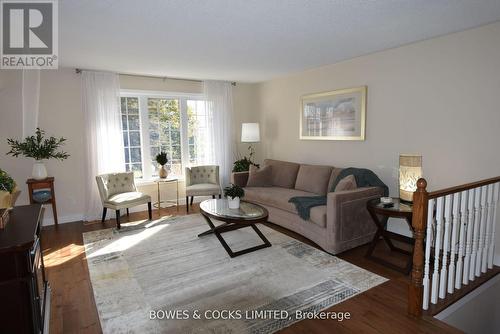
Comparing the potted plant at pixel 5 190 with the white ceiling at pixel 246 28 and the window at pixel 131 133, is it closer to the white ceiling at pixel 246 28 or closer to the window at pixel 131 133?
the white ceiling at pixel 246 28

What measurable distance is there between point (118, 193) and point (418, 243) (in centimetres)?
423

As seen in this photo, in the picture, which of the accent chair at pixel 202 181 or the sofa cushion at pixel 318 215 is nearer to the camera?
the sofa cushion at pixel 318 215

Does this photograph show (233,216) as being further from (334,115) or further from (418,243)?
(334,115)

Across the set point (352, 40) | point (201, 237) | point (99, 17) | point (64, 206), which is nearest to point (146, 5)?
point (99, 17)

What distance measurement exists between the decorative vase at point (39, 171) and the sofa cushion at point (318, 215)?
12.6 feet

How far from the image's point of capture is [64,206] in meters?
4.80

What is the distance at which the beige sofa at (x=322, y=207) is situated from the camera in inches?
133

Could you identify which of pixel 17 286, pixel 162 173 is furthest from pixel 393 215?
pixel 162 173

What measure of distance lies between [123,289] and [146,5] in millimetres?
2496

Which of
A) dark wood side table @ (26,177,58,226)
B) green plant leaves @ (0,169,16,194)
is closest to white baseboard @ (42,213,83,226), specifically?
dark wood side table @ (26,177,58,226)

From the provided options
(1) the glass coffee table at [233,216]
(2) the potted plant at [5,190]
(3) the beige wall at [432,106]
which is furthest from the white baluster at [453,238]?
(2) the potted plant at [5,190]

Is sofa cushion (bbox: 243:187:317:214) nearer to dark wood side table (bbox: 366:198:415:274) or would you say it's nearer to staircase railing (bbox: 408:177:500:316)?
dark wood side table (bbox: 366:198:415:274)

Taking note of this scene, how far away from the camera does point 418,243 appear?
2232 mm

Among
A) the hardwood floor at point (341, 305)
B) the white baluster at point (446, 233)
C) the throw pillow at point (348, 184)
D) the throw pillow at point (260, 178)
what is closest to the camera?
the hardwood floor at point (341, 305)
